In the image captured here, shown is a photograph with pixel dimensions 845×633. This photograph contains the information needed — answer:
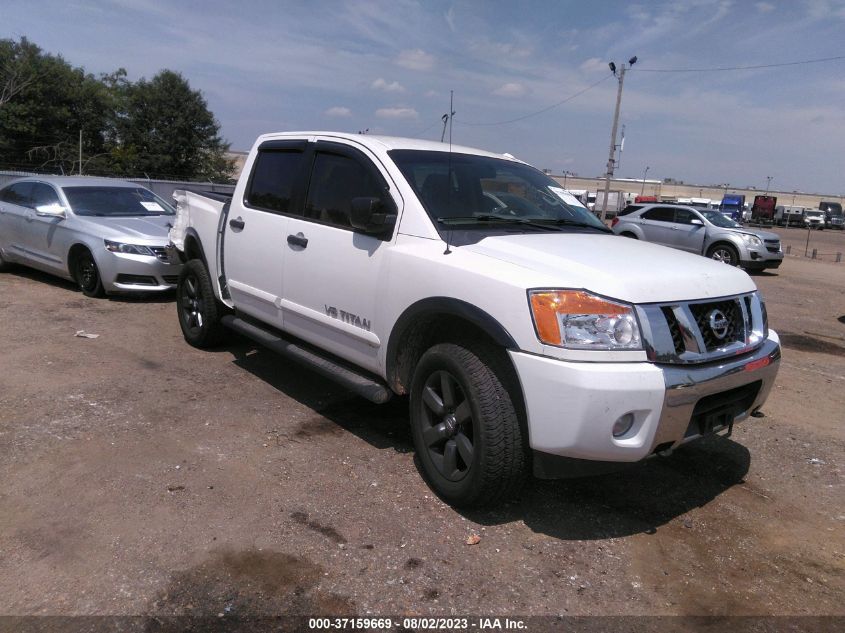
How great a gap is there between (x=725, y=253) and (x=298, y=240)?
590 inches

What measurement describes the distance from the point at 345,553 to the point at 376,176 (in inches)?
87.7

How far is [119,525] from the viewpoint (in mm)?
3232

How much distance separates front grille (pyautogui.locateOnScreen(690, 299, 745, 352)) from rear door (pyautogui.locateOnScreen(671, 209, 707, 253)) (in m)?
14.6

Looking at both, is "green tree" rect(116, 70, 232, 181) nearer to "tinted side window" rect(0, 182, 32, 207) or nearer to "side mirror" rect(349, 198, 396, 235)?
"tinted side window" rect(0, 182, 32, 207)

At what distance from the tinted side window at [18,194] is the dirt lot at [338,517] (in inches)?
197

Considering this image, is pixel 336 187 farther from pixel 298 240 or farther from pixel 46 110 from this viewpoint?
pixel 46 110

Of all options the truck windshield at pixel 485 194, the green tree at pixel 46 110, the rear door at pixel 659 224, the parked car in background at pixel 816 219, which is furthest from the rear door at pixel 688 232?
the parked car in background at pixel 816 219

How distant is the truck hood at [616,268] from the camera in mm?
3043

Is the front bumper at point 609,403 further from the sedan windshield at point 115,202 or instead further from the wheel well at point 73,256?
the sedan windshield at point 115,202

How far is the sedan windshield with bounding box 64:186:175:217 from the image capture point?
29.1 feet

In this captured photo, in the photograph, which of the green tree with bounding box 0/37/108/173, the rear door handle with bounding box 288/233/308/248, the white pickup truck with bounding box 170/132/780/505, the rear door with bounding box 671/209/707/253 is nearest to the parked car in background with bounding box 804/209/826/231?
the rear door with bounding box 671/209/707/253

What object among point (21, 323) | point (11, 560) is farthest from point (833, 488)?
point (21, 323)

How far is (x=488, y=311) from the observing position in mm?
3156

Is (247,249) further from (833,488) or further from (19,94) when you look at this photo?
(19,94)
